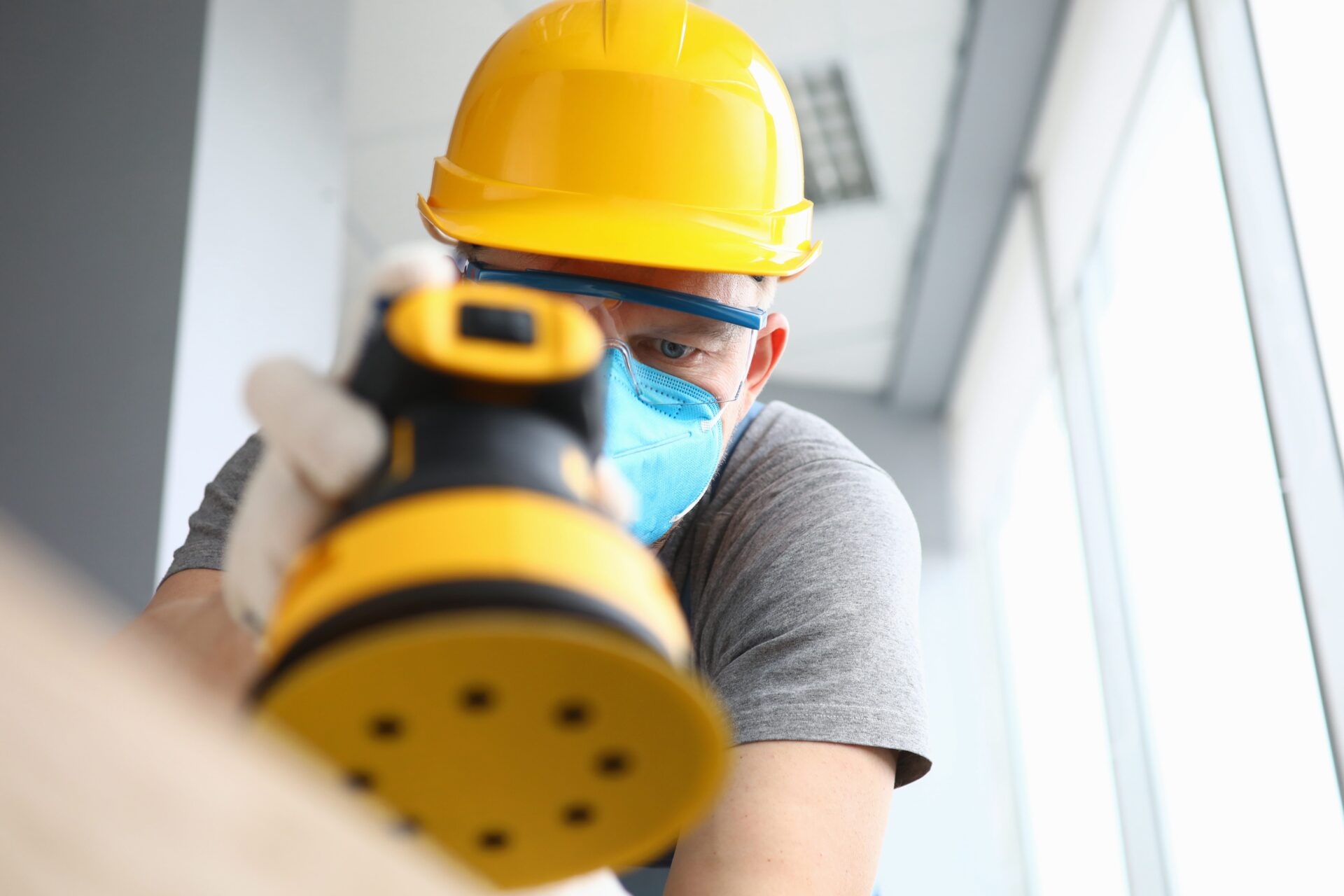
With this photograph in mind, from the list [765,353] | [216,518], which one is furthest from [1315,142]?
[216,518]

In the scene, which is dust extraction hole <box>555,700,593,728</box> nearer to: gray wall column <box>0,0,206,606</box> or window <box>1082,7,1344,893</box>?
gray wall column <box>0,0,206,606</box>

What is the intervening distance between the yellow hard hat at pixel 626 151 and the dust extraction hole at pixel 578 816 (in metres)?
0.69

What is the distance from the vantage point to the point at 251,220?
2160 mm

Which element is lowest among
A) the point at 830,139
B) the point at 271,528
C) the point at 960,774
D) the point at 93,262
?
the point at 960,774

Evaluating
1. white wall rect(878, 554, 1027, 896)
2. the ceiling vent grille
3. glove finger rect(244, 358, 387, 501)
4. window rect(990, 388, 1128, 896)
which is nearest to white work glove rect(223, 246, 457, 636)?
glove finger rect(244, 358, 387, 501)

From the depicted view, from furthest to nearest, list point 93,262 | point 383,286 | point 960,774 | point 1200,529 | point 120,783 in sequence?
1. point 960,774
2. point 1200,529
3. point 93,262
4. point 383,286
5. point 120,783

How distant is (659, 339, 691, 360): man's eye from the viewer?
1.04 meters

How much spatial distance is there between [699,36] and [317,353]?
1.33 metres

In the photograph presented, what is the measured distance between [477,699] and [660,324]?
2.39ft

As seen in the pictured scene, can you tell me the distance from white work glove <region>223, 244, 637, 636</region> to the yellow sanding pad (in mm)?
109

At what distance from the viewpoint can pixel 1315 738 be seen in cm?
190

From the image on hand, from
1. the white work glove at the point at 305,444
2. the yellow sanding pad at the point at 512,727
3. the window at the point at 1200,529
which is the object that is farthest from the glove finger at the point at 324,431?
the window at the point at 1200,529

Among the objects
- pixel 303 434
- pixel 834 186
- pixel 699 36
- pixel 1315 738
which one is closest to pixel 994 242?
pixel 834 186

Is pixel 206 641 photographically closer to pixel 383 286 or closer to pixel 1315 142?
pixel 383 286
